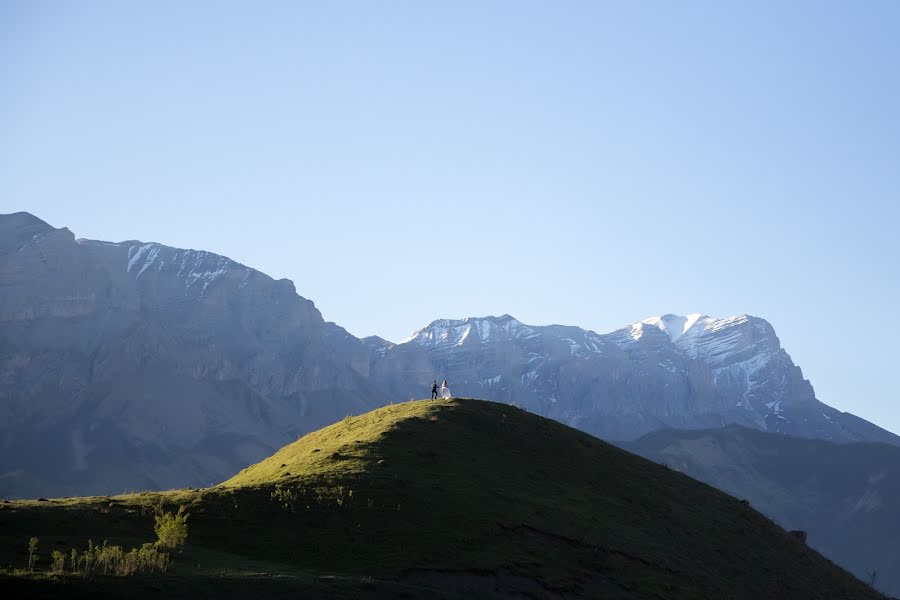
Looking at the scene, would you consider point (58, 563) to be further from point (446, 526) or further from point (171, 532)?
point (446, 526)

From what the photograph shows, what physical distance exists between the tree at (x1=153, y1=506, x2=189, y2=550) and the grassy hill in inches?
36.2

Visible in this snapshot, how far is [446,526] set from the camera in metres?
80.2

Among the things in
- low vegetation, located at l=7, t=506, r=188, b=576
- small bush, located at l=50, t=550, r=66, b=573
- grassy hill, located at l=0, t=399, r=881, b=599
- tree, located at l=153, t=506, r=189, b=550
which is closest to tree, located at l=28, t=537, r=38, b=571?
low vegetation, located at l=7, t=506, r=188, b=576

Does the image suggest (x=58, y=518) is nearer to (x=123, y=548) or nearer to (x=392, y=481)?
(x=123, y=548)

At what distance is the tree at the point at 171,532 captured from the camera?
68350 millimetres

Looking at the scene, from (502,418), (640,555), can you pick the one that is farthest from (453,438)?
(640,555)

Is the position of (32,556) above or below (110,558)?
below

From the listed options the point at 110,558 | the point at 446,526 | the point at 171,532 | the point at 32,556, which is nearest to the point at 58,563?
the point at 32,556

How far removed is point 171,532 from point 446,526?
67.6ft

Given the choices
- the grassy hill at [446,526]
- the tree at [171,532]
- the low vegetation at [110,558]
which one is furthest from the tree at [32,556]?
the tree at [171,532]

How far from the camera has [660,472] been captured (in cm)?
11538

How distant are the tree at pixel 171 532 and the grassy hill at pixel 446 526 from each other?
919mm

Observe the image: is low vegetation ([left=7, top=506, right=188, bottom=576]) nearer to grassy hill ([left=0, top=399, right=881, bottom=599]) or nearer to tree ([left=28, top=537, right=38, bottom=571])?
tree ([left=28, top=537, right=38, bottom=571])

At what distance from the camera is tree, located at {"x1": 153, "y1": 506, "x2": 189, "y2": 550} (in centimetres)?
6835
